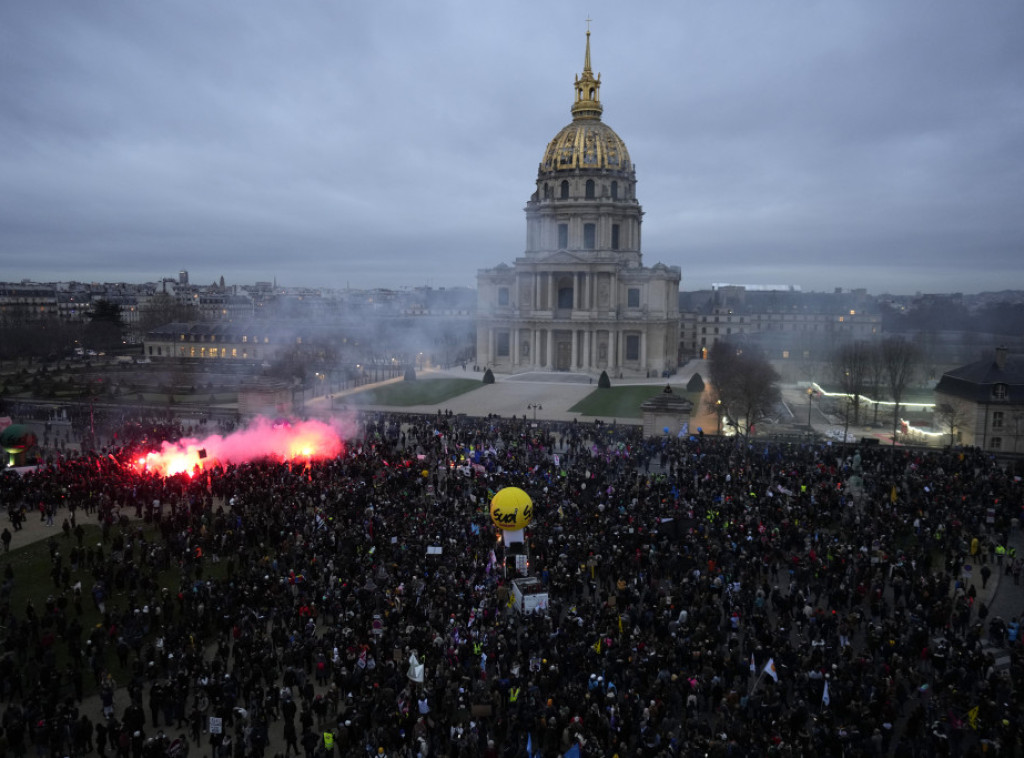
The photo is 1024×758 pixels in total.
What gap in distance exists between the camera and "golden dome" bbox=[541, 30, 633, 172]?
74.6 metres

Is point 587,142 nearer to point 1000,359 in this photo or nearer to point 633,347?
point 633,347

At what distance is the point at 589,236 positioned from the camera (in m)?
76.0

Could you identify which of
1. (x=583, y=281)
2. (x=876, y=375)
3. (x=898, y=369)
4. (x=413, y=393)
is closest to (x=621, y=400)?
(x=413, y=393)

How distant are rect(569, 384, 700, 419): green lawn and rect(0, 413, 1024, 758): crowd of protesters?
62.6 ft

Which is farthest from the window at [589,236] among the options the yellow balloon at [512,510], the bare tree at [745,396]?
the yellow balloon at [512,510]

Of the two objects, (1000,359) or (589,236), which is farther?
(589,236)

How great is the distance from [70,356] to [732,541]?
7972cm

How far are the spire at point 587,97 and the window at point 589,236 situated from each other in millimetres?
12424

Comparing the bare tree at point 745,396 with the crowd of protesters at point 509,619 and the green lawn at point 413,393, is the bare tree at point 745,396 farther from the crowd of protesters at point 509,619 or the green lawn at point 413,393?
the green lawn at point 413,393

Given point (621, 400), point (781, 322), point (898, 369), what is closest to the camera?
point (898, 369)

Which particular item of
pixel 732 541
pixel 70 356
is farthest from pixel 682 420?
pixel 70 356

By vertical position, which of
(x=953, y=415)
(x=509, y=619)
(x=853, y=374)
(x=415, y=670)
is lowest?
(x=509, y=619)

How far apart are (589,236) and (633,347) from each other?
13.1 meters

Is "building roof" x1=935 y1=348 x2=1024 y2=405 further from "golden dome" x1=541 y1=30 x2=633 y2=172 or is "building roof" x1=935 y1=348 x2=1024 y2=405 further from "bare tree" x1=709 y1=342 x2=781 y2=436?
"golden dome" x1=541 y1=30 x2=633 y2=172
